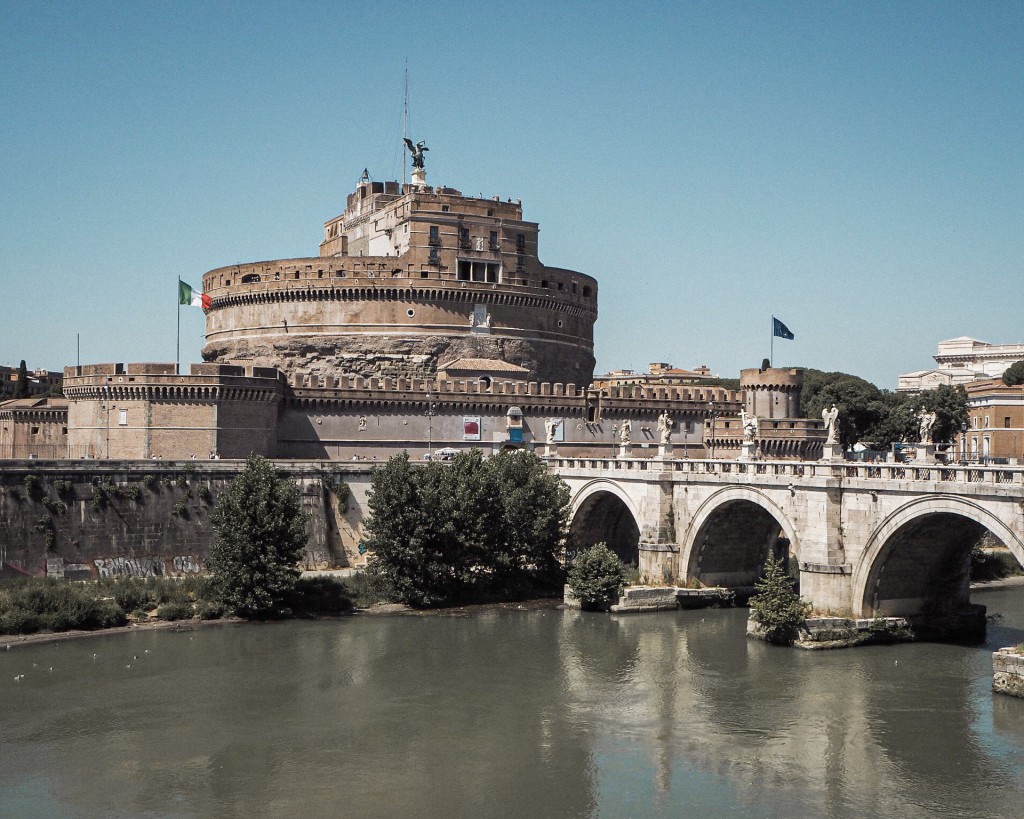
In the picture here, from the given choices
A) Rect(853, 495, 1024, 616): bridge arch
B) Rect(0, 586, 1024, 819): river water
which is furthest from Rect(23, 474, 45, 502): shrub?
Rect(853, 495, 1024, 616): bridge arch

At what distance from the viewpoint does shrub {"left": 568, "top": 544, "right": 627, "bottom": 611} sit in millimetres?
37062

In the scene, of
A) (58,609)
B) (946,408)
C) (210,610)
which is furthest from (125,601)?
(946,408)

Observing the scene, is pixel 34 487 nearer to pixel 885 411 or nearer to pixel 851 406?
pixel 851 406

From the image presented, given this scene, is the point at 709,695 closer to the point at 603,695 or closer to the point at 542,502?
the point at 603,695

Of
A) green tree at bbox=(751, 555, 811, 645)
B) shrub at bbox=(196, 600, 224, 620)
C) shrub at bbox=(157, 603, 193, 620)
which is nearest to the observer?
green tree at bbox=(751, 555, 811, 645)

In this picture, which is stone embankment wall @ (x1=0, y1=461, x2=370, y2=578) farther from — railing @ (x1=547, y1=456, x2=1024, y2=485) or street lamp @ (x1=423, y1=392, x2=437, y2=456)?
railing @ (x1=547, y1=456, x2=1024, y2=485)

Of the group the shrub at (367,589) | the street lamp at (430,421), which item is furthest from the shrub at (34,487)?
the street lamp at (430,421)

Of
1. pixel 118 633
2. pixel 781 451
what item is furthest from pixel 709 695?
pixel 781 451

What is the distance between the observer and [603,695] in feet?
89.6

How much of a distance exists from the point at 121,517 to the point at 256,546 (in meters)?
5.98

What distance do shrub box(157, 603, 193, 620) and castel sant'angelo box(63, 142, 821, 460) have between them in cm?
999

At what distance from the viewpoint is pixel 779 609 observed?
102 ft

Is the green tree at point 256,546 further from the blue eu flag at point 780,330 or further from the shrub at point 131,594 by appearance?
the blue eu flag at point 780,330

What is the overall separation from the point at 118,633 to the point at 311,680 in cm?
780
